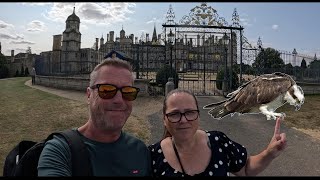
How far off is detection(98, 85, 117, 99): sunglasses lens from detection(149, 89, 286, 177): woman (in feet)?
1.64

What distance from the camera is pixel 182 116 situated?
247 centimetres

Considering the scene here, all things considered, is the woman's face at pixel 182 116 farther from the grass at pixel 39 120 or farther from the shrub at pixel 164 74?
the shrub at pixel 164 74

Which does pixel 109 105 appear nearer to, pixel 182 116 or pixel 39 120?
pixel 182 116

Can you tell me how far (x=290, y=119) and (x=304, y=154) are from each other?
14.4ft

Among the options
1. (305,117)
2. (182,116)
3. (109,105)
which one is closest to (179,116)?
(182,116)

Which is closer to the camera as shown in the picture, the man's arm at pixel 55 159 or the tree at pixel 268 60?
the man's arm at pixel 55 159

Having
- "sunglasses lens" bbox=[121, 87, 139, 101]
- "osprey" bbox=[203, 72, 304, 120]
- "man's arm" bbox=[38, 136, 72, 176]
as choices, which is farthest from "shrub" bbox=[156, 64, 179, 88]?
"man's arm" bbox=[38, 136, 72, 176]

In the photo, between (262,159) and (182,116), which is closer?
(182,116)

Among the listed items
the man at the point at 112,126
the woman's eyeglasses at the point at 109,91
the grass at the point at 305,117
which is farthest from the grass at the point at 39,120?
the woman's eyeglasses at the point at 109,91

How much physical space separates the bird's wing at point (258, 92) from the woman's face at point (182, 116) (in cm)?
138

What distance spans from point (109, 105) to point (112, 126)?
5.9 inches

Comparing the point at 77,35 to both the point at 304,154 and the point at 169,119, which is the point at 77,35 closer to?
the point at 304,154

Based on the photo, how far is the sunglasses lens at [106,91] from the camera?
2.25 meters

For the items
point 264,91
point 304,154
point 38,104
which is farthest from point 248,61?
point 264,91
